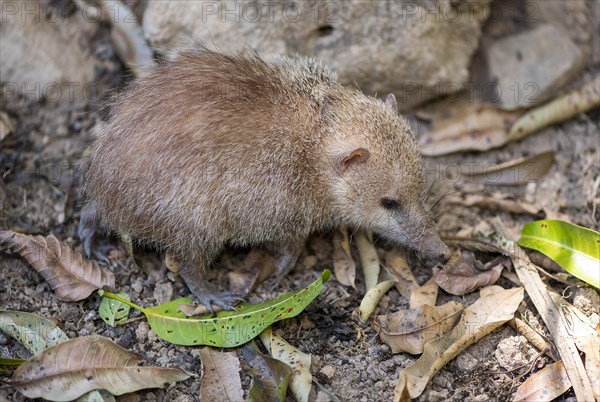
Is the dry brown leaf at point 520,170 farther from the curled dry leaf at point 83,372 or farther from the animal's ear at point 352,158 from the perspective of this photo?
the curled dry leaf at point 83,372

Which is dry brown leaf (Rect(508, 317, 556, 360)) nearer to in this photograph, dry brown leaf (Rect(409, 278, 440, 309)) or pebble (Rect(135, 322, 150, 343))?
dry brown leaf (Rect(409, 278, 440, 309))

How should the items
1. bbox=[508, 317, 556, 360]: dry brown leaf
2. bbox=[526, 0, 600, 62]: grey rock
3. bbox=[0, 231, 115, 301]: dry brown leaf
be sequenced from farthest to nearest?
bbox=[526, 0, 600, 62]: grey rock, bbox=[0, 231, 115, 301]: dry brown leaf, bbox=[508, 317, 556, 360]: dry brown leaf

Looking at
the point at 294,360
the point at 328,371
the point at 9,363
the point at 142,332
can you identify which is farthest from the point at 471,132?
the point at 9,363

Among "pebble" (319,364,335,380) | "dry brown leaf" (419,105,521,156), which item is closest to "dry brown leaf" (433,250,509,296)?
"pebble" (319,364,335,380)

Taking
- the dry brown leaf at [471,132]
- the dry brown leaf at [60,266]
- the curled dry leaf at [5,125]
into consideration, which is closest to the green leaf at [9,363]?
the dry brown leaf at [60,266]

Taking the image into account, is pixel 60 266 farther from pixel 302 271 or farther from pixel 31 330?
pixel 302 271

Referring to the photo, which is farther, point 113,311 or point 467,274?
point 467,274
